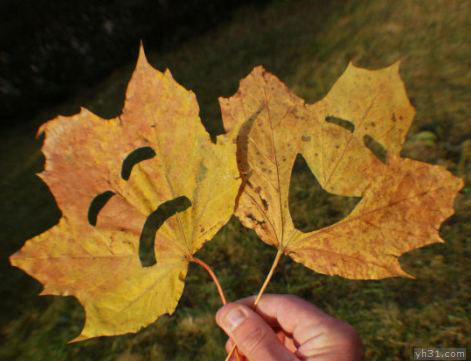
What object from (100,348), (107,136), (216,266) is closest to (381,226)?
(107,136)

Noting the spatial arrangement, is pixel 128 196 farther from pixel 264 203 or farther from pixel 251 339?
pixel 251 339

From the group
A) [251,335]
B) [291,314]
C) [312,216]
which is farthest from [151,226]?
[251,335]

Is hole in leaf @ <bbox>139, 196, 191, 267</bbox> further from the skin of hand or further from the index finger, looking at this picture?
the skin of hand

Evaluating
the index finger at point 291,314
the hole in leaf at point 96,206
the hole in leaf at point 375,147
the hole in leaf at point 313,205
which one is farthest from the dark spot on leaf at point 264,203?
the hole in leaf at point 96,206

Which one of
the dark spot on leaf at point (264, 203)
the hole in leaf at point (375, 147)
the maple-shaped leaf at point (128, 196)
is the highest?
the maple-shaped leaf at point (128, 196)

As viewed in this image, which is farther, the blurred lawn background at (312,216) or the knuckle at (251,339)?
the blurred lawn background at (312,216)

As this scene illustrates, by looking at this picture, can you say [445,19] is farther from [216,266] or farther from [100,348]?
[100,348]

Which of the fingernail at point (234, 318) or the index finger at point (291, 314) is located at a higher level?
the fingernail at point (234, 318)

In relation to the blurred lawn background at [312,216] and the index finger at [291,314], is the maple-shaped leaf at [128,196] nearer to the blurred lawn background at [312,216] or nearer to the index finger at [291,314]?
the index finger at [291,314]
